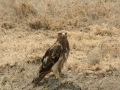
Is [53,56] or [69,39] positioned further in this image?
[69,39]

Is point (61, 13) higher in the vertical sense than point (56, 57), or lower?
higher

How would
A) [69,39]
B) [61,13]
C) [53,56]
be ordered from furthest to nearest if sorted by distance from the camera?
1. [61,13]
2. [69,39]
3. [53,56]

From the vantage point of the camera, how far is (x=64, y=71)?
22.6 ft

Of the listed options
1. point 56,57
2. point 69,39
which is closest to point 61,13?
point 69,39

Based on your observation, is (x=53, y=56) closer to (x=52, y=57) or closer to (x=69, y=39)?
(x=52, y=57)

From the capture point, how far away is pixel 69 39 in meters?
8.59

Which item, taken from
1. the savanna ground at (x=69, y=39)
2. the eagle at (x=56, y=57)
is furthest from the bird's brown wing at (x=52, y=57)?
the savanna ground at (x=69, y=39)

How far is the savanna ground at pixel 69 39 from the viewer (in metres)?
6.60

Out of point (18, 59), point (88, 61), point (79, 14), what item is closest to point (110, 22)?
point (79, 14)

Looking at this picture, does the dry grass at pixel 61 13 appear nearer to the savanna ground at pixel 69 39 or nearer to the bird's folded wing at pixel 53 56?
the savanna ground at pixel 69 39

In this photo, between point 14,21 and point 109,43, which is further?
point 14,21

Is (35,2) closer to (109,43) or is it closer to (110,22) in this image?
(110,22)

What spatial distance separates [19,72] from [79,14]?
146 inches

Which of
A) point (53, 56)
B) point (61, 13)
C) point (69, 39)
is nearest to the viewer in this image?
point (53, 56)
